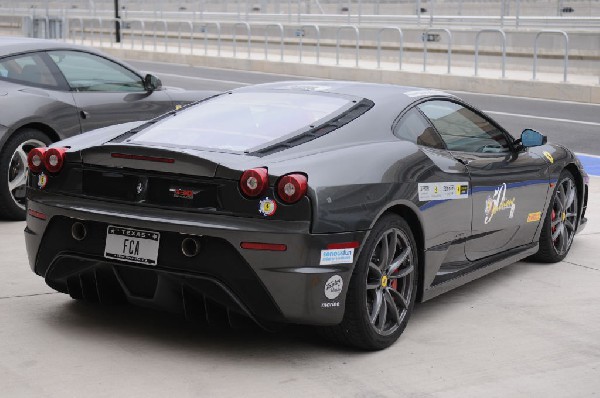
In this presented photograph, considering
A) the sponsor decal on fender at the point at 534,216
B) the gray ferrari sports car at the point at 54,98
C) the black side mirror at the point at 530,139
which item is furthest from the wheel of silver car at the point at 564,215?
the gray ferrari sports car at the point at 54,98

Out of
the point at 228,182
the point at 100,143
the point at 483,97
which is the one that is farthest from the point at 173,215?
the point at 483,97

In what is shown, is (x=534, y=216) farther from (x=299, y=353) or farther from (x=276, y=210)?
(x=276, y=210)

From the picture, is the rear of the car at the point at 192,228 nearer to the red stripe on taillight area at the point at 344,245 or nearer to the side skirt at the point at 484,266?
the red stripe on taillight area at the point at 344,245

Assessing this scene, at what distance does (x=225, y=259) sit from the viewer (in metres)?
5.14

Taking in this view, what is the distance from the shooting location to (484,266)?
666 cm

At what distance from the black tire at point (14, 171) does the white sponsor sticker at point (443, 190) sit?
13.2ft

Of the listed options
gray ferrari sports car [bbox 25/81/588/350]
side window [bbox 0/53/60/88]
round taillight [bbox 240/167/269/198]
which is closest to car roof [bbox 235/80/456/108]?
gray ferrari sports car [bbox 25/81/588/350]

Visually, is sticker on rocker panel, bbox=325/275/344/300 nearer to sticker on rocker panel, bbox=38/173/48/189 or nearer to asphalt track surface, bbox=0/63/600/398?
asphalt track surface, bbox=0/63/600/398

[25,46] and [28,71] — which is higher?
[25,46]

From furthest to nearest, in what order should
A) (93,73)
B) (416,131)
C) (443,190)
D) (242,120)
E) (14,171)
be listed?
(93,73) → (14,171) → (416,131) → (443,190) → (242,120)

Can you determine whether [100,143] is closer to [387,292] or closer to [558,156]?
[387,292]

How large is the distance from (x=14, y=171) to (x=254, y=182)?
14.2 ft

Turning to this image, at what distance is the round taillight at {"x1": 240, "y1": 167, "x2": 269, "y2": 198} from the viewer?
5.09 meters

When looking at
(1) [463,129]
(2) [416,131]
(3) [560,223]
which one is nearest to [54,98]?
(1) [463,129]
